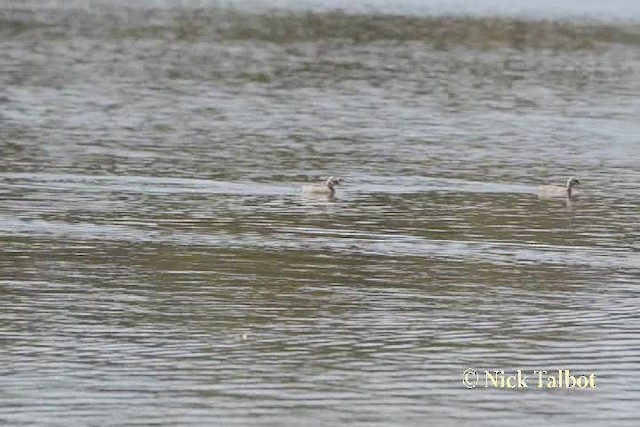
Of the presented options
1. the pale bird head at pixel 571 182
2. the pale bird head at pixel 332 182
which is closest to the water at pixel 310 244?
the pale bird head at pixel 332 182

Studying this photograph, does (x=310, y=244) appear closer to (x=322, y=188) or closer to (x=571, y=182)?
(x=322, y=188)

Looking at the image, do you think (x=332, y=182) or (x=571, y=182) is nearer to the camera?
(x=332, y=182)

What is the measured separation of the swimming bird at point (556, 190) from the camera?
30.2 m

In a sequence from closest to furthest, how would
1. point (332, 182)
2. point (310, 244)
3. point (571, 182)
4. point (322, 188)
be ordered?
point (310, 244)
point (322, 188)
point (332, 182)
point (571, 182)

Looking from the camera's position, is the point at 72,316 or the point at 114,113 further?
the point at 114,113

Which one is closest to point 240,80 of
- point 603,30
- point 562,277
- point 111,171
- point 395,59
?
point 395,59

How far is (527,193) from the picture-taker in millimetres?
30938

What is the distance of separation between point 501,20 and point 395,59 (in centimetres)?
1640

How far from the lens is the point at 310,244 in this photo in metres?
25.2

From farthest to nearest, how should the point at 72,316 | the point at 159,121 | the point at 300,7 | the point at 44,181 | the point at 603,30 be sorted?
the point at 300,7 < the point at 603,30 < the point at 159,121 < the point at 44,181 < the point at 72,316

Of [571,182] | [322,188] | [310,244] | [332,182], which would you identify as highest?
[310,244]

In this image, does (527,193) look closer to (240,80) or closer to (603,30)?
(240,80)

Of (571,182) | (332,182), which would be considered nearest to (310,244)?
(332,182)

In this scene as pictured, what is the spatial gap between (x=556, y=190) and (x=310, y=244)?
253 inches
